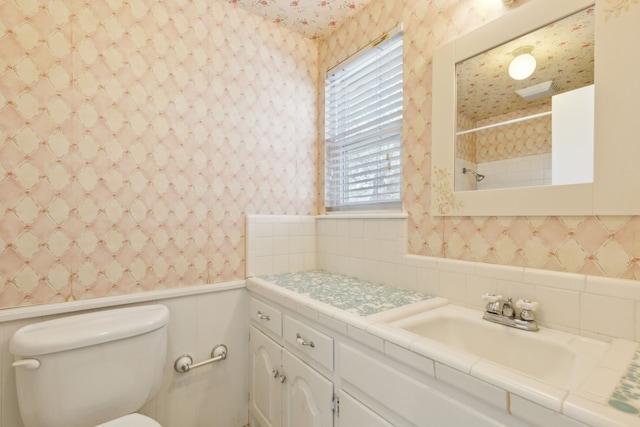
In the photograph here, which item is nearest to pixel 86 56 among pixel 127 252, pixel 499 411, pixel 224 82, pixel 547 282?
pixel 224 82

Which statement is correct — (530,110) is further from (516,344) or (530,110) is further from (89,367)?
(89,367)

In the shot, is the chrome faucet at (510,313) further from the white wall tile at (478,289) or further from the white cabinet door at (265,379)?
the white cabinet door at (265,379)

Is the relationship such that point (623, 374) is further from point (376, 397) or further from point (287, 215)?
point (287, 215)

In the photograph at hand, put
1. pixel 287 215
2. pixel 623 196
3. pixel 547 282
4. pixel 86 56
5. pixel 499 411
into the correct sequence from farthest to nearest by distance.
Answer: pixel 287 215 → pixel 86 56 → pixel 547 282 → pixel 623 196 → pixel 499 411

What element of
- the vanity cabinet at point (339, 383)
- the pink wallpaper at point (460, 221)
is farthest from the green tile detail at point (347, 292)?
the pink wallpaper at point (460, 221)

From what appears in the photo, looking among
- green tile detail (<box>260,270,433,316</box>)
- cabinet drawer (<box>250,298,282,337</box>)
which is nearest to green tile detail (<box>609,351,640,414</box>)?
green tile detail (<box>260,270,433,316</box>)

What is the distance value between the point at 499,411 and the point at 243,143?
1.56m

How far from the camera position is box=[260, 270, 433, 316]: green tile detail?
1154mm

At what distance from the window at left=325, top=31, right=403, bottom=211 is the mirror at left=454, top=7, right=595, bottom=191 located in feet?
1.22

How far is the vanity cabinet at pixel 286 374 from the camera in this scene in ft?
3.59

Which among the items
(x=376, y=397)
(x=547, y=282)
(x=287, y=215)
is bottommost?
(x=376, y=397)

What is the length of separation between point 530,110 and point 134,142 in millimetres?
1630

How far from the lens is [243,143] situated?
66.6 inches

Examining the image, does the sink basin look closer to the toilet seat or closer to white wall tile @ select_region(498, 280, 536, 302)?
white wall tile @ select_region(498, 280, 536, 302)
